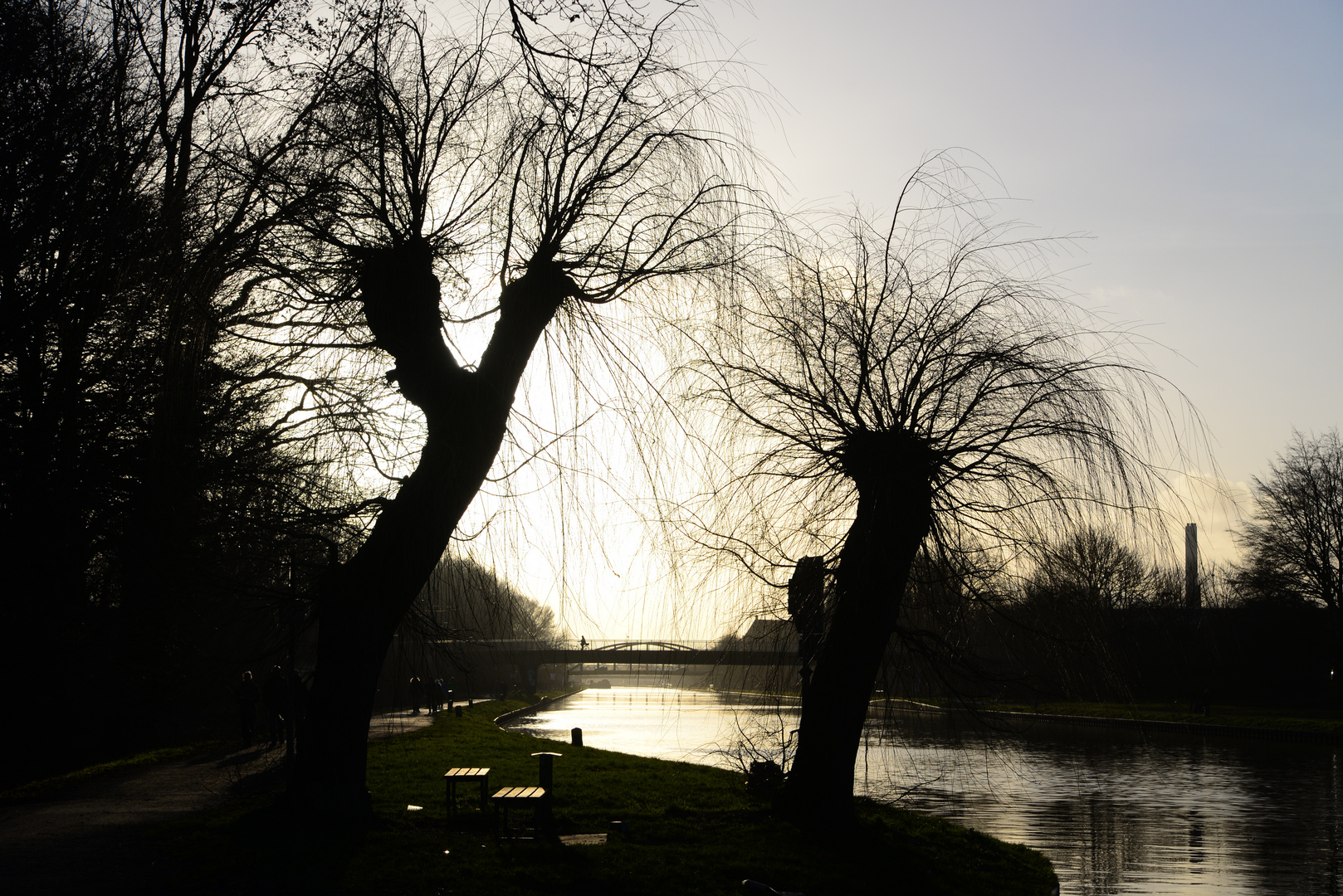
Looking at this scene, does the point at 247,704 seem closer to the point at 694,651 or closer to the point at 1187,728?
the point at 694,651

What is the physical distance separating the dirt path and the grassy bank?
0.40 metres

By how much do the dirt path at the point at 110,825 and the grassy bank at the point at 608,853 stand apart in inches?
15.7

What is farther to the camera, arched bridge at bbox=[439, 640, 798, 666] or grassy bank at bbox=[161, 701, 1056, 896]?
arched bridge at bbox=[439, 640, 798, 666]

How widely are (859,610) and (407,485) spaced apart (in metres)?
4.82

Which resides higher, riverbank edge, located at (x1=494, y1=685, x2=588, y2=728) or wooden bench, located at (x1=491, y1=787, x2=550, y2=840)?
wooden bench, located at (x1=491, y1=787, x2=550, y2=840)

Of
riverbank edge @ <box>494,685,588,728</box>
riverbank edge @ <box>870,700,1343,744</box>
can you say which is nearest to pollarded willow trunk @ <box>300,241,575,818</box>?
riverbank edge @ <box>870,700,1343,744</box>

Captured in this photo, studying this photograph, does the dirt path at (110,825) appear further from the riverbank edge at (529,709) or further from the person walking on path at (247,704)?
the riverbank edge at (529,709)

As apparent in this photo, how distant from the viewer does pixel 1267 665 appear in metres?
43.8

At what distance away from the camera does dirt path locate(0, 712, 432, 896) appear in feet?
25.0

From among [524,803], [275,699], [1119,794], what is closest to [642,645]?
[524,803]

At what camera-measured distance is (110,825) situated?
10000 millimetres

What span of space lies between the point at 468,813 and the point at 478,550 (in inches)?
178

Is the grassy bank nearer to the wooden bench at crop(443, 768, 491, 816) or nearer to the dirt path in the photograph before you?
the wooden bench at crop(443, 768, 491, 816)

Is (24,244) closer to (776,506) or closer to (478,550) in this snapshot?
(478,550)
